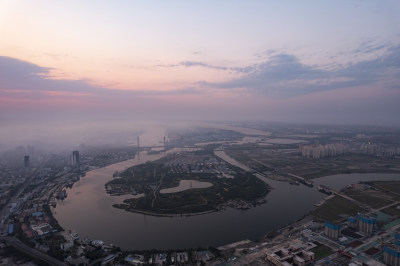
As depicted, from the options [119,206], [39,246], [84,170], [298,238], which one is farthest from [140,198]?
[84,170]

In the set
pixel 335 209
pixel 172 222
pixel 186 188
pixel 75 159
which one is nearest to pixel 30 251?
pixel 172 222

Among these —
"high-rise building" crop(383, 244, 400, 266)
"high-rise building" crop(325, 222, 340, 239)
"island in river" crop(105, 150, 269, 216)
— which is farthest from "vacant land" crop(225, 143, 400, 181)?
"high-rise building" crop(383, 244, 400, 266)

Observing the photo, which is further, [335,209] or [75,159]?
[75,159]

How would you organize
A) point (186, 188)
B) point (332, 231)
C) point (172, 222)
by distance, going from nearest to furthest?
point (332, 231)
point (172, 222)
point (186, 188)

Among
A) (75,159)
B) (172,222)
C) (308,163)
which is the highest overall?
(75,159)

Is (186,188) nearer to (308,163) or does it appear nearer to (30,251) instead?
(30,251)

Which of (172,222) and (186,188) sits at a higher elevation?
(186,188)

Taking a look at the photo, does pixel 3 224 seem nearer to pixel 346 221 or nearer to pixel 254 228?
pixel 254 228

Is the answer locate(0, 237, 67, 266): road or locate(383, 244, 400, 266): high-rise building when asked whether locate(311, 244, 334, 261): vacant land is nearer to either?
locate(383, 244, 400, 266): high-rise building
